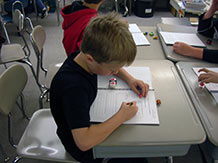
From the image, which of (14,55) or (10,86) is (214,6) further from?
(14,55)

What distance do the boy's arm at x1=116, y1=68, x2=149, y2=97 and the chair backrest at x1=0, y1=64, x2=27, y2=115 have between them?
0.57 metres

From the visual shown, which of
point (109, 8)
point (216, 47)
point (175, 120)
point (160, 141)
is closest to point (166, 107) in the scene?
point (175, 120)

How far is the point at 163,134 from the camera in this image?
685 mm

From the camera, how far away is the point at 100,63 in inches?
26.4

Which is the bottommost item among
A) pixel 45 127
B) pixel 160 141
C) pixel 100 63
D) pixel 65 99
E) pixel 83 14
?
pixel 45 127

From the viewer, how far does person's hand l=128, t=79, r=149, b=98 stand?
0.87m

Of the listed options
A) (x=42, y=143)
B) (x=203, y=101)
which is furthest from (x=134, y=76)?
(x=42, y=143)

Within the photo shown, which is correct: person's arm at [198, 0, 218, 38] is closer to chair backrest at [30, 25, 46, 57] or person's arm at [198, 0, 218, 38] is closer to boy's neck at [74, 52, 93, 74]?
boy's neck at [74, 52, 93, 74]

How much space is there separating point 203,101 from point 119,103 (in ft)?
1.21

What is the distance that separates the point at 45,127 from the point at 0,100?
0.94 ft

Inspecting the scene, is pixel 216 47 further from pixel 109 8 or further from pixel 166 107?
pixel 109 8

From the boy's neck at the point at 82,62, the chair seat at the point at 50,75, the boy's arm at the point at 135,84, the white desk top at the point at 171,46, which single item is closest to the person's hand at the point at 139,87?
the boy's arm at the point at 135,84

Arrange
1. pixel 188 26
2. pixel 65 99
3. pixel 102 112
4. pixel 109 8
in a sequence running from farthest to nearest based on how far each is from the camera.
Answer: pixel 109 8
pixel 188 26
pixel 102 112
pixel 65 99

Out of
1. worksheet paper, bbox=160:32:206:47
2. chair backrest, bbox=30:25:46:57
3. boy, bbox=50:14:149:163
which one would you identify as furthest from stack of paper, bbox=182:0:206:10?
boy, bbox=50:14:149:163
